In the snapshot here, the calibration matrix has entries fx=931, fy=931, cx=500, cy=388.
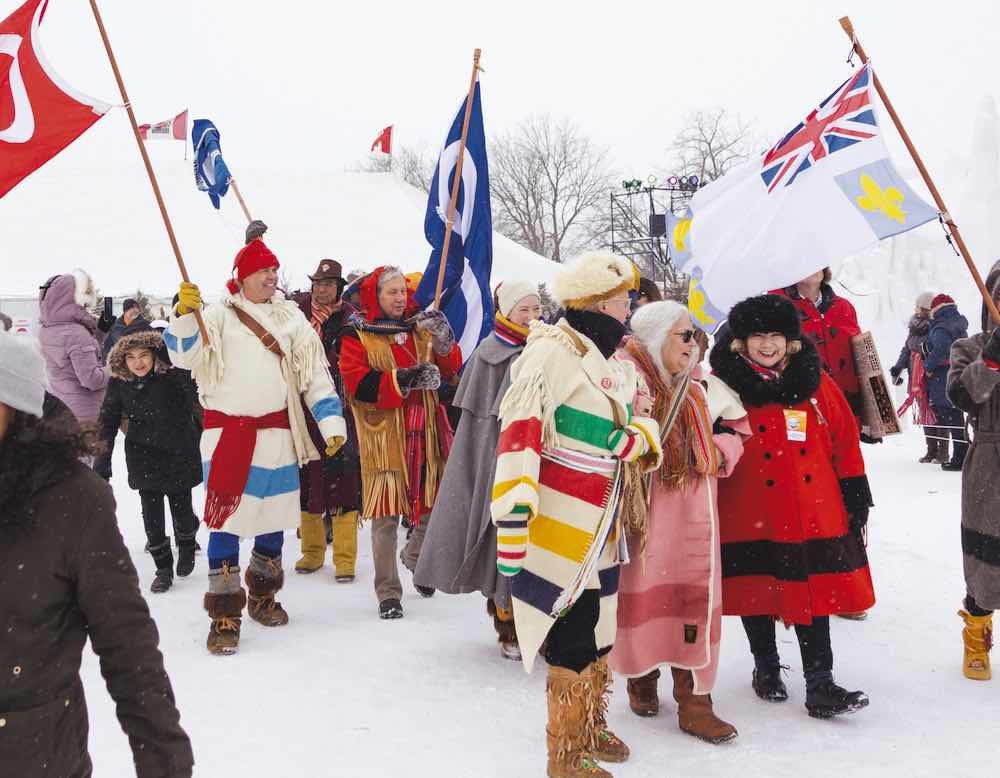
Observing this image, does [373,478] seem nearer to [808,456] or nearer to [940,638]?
[808,456]

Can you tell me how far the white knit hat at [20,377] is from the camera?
1761 mm

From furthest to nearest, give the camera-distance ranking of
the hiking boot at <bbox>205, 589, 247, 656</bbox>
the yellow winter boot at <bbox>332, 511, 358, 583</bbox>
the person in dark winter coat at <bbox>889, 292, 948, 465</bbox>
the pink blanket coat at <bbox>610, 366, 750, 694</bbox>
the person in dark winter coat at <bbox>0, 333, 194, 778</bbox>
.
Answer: the person in dark winter coat at <bbox>889, 292, 948, 465</bbox> → the yellow winter boot at <bbox>332, 511, 358, 583</bbox> → the hiking boot at <bbox>205, 589, 247, 656</bbox> → the pink blanket coat at <bbox>610, 366, 750, 694</bbox> → the person in dark winter coat at <bbox>0, 333, 194, 778</bbox>

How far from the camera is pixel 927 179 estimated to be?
3.96 m

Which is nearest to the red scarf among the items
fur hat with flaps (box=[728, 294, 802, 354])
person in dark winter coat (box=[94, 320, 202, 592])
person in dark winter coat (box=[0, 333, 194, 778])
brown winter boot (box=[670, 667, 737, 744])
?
person in dark winter coat (box=[94, 320, 202, 592])

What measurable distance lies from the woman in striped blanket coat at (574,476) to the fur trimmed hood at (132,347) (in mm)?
3579

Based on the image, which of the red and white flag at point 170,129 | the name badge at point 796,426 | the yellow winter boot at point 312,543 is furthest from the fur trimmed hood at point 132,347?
the red and white flag at point 170,129

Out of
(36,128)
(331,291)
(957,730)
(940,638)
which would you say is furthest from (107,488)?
(331,291)

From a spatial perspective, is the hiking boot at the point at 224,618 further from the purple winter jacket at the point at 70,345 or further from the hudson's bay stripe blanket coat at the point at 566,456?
the purple winter jacket at the point at 70,345

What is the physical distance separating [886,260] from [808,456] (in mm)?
22021

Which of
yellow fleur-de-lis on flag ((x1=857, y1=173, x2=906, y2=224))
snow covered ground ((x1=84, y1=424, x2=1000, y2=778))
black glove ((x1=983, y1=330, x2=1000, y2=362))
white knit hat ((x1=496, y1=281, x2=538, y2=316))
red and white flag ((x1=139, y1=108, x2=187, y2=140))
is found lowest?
snow covered ground ((x1=84, y1=424, x2=1000, y2=778))

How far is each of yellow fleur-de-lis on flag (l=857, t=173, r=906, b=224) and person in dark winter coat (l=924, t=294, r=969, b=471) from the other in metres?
6.78

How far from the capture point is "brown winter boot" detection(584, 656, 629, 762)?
133 inches

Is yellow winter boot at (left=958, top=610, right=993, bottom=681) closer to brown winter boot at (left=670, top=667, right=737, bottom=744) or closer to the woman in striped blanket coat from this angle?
brown winter boot at (left=670, top=667, right=737, bottom=744)

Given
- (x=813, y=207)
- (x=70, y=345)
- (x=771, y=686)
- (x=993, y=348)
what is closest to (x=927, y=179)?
(x=813, y=207)
